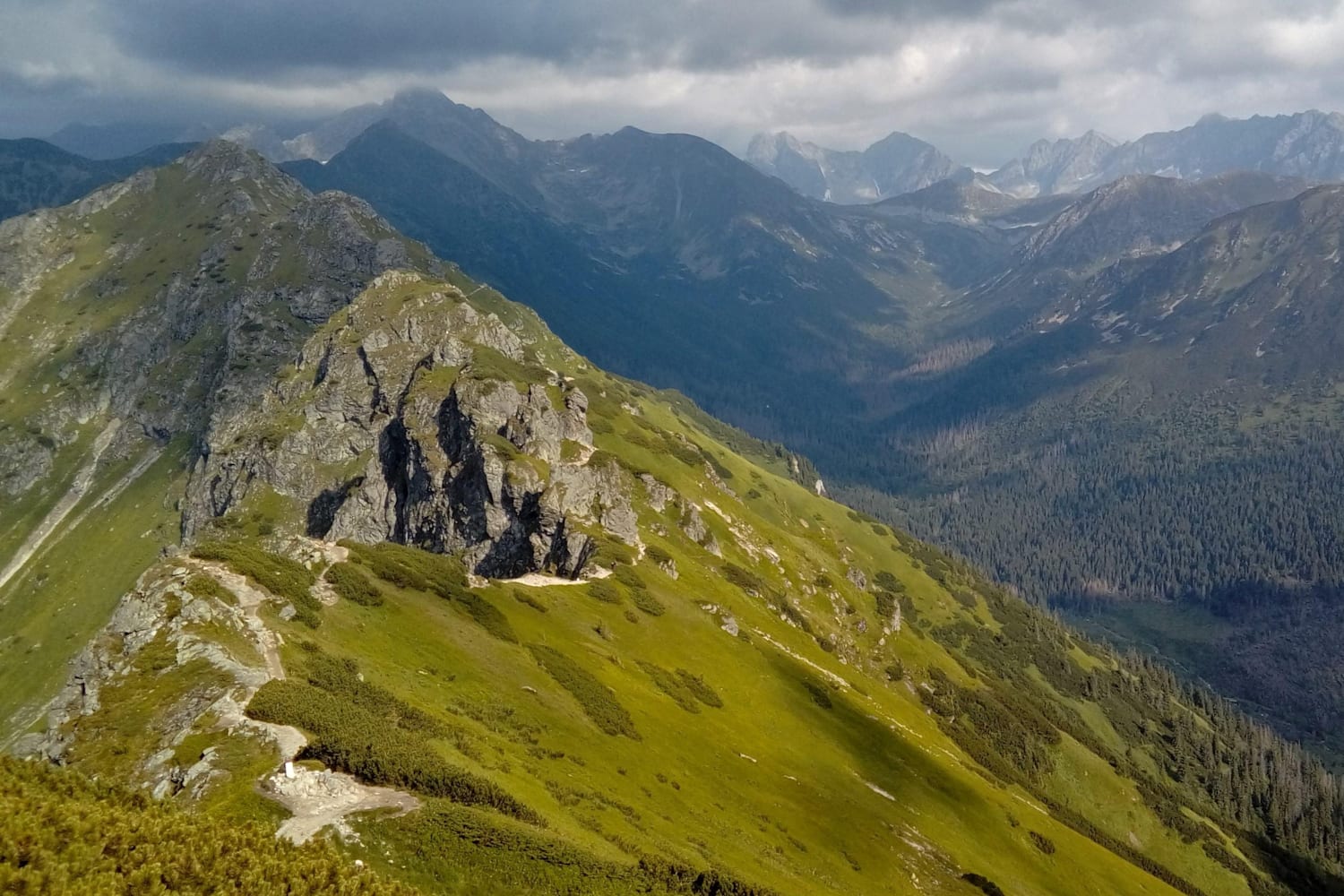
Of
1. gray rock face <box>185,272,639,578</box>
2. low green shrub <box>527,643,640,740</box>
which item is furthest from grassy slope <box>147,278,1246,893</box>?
gray rock face <box>185,272,639,578</box>

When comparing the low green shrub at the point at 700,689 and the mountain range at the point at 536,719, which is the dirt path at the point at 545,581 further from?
the low green shrub at the point at 700,689

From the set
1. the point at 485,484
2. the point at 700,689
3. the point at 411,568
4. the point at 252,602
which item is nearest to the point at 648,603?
the point at 700,689

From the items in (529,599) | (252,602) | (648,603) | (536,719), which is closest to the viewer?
(252,602)

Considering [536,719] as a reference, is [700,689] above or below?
below

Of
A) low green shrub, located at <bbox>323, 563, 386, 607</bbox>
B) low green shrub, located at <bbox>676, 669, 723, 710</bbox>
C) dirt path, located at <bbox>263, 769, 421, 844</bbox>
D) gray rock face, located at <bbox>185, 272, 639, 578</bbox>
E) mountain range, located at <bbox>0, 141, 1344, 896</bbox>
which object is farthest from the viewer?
gray rock face, located at <bbox>185, 272, 639, 578</bbox>

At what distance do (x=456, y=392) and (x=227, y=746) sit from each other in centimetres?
14095

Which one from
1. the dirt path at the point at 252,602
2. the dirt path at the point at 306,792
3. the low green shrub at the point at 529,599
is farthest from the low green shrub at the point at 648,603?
the dirt path at the point at 306,792

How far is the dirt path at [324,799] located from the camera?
39.0 meters

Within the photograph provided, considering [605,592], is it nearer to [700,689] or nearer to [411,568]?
[700,689]

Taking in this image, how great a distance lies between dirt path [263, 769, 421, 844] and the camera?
39.0m

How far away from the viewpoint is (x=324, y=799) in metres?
41.4

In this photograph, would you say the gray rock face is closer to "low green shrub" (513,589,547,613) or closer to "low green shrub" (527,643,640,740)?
"low green shrub" (513,589,547,613)

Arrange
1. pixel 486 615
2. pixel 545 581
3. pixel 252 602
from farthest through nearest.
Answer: pixel 545 581 → pixel 486 615 → pixel 252 602

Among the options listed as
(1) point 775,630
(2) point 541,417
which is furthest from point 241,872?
(2) point 541,417
